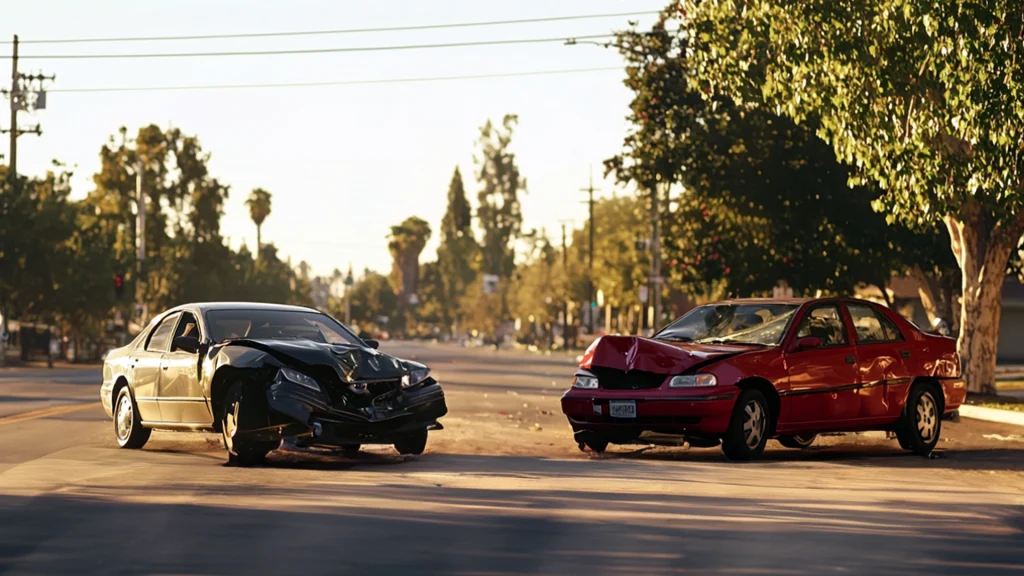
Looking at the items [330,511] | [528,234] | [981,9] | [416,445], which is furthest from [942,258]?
[528,234]

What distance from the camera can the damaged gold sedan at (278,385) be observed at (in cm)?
1547

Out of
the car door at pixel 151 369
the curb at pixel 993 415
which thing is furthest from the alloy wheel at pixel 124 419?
the curb at pixel 993 415

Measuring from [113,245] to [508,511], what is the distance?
214ft

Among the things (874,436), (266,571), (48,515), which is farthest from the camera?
(874,436)

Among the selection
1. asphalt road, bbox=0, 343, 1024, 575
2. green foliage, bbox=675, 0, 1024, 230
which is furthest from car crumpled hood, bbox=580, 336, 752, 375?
green foliage, bbox=675, 0, 1024, 230

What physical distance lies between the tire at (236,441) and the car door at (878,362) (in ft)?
20.5

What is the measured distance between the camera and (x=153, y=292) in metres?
85.2

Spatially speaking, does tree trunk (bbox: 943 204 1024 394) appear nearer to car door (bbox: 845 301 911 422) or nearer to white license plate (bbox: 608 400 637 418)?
car door (bbox: 845 301 911 422)

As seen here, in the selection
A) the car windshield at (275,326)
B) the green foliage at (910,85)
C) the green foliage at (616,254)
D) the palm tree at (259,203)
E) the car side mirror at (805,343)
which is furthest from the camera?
the palm tree at (259,203)

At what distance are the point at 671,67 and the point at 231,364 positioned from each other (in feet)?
87.0

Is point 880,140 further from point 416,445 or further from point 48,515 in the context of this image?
point 48,515

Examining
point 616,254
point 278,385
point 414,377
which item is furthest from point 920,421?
point 616,254

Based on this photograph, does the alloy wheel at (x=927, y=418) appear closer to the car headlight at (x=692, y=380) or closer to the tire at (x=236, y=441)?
the car headlight at (x=692, y=380)

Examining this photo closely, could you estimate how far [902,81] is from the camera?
26.2 meters
